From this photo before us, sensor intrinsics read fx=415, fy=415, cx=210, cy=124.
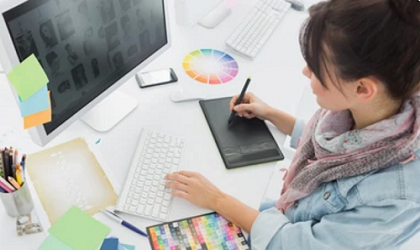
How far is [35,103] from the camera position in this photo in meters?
0.72

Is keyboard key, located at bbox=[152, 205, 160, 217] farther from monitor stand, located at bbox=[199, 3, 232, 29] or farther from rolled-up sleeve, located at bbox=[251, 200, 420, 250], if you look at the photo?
monitor stand, located at bbox=[199, 3, 232, 29]

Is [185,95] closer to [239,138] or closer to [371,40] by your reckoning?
[239,138]

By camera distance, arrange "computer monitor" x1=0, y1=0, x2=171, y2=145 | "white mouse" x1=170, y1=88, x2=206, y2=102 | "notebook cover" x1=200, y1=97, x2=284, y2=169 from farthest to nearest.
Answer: "white mouse" x1=170, y1=88, x2=206, y2=102
"notebook cover" x1=200, y1=97, x2=284, y2=169
"computer monitor" x1=0, y1=0, x2=171, y2=145

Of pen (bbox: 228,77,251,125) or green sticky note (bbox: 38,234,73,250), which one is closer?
green sticky note (bbox: 38,234,73,250)

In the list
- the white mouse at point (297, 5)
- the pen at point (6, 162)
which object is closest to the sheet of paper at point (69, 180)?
the pen at point (6, 162)

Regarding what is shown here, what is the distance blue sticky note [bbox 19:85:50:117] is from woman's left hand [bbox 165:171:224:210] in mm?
320

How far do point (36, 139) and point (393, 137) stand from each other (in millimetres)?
700

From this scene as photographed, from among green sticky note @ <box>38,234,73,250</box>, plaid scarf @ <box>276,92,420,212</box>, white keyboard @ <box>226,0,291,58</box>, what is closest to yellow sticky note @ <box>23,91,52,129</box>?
green sticky note @ <box>38,234,73,250</box>

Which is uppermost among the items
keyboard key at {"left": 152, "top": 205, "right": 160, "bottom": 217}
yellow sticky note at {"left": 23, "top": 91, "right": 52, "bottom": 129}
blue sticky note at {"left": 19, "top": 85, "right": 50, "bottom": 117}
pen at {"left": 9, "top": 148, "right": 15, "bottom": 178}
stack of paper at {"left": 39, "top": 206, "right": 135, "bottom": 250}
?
blue sticky note at {"left": 19, "top": 85, "right": 50, "bottom": 117}

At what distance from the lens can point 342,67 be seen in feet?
2.26

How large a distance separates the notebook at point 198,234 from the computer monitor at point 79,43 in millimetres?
312

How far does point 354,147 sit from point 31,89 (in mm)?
592

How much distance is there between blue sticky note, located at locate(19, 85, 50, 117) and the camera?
0.70 metres

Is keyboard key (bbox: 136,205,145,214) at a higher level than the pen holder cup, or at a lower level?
lower
